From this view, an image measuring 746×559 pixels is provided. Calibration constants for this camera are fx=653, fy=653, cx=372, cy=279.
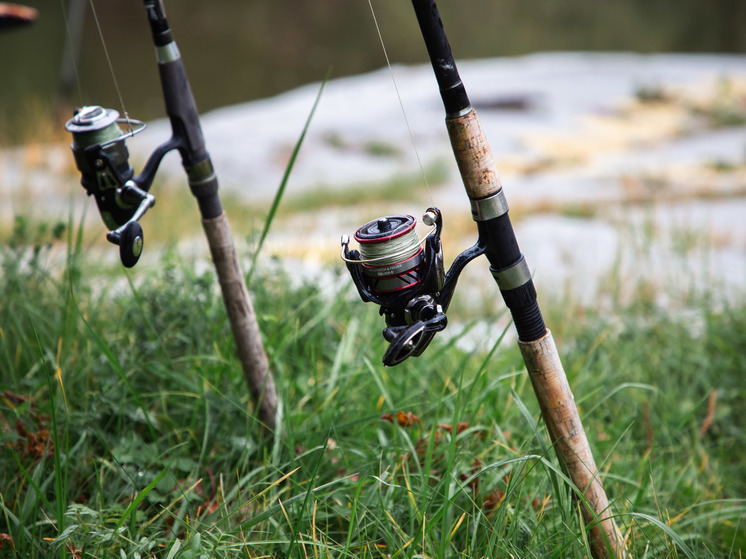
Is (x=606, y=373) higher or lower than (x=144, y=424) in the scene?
lower

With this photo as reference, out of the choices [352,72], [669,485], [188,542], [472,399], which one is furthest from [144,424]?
[352,72]

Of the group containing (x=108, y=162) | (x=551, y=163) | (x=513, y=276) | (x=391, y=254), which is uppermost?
(x=108, y=162)

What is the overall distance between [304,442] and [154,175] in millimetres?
791

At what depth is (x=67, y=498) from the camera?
1611 mm

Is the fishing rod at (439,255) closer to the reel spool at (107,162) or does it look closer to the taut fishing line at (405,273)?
the taut fishing line at (405,273)

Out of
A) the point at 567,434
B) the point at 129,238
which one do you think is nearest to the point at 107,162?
the point at 129,238

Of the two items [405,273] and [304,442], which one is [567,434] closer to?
[405,273]

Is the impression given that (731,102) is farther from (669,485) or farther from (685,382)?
(669,485)

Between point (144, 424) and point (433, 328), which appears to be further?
point (144, 424)

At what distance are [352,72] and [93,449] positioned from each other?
1424 centimetres

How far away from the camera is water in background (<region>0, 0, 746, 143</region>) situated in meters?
13.5

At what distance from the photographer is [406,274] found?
3.91 ft

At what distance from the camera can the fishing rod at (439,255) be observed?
116cm

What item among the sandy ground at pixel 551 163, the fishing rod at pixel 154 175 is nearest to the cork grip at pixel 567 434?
the fishing rod at pixel 154 175
